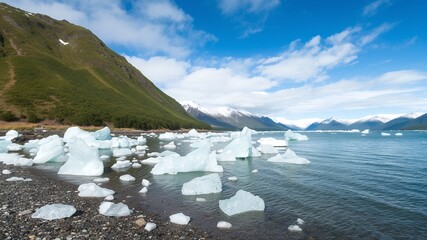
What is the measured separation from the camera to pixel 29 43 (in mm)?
134625

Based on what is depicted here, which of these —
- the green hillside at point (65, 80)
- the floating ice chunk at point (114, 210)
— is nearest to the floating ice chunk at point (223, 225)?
the floating ice chunk at point (114, 210)

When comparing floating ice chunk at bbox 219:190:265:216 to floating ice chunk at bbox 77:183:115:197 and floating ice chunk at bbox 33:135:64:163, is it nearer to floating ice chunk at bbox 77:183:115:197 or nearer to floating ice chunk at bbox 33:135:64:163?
floating ice chunk at bbox 77:183:115:197

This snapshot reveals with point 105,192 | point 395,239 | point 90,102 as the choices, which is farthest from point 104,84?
point 395,239

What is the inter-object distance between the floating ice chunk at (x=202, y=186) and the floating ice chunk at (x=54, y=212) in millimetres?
5710

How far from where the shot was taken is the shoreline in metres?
8.67

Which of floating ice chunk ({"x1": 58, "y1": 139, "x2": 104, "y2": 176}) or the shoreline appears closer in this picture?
the shoreline

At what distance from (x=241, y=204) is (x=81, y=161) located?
1401 cm

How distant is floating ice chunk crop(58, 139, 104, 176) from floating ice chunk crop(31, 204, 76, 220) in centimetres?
992

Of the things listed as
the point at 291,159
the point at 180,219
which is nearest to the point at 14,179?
the point at 180,219

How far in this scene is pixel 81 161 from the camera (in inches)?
798

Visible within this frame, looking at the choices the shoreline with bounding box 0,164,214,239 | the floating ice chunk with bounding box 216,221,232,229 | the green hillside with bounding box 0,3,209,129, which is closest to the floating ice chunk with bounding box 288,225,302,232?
the floating ice chunk with bounding box 216,221,232,229

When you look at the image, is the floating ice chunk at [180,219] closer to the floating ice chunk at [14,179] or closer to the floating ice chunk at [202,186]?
the floating ice chunk at [202,186]

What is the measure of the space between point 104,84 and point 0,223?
14602 centimetres

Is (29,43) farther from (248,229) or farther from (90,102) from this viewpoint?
(248,229)
